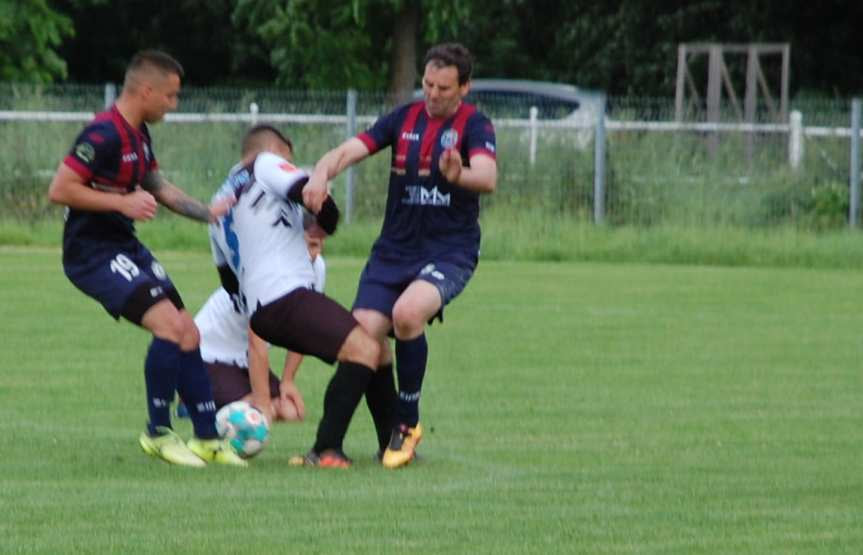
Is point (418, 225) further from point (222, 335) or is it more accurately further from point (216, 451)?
point (222, 335)

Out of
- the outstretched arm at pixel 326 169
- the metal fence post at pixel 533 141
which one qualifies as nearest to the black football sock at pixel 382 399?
the outstretched arm at pixel 326 169

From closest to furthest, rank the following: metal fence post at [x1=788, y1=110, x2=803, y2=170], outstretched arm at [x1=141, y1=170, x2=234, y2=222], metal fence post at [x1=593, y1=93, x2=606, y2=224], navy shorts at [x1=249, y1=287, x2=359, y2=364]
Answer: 1. navy shorts at [x1=249, y1=287, x2=359, y2=364]
2. outstretched arm at [x1=141, y1=170, x2=234, y2=222]
3. metal fence post at [x1=788, y1=110, x2=803, y2=170]
4. metal fence post at [x1=593, y1=93, x2=606, y2=224]

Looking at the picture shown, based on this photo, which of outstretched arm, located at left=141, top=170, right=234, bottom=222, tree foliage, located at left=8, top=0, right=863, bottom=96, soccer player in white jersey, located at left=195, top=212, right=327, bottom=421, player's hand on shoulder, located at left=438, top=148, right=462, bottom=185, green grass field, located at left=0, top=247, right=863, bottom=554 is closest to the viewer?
green grass field, located at left=0, top=247, right=863, bottom=554

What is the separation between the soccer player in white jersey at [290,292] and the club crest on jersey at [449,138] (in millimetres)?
732

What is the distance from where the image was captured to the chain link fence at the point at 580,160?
1002 inches

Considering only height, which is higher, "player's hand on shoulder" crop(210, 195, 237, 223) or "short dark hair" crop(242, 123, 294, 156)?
"short dark hair" crop(242, 123, 294, 156)

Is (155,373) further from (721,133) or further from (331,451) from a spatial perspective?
(721,133)

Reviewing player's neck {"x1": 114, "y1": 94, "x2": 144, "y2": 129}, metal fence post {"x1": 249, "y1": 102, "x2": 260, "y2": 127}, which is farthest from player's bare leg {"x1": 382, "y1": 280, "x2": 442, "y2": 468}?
metal fence post {"x1": 249, "y1": 102, "x2": 260, "y2": 127}

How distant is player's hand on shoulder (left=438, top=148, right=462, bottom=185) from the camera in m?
8.85

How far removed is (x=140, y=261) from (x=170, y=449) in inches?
32.8

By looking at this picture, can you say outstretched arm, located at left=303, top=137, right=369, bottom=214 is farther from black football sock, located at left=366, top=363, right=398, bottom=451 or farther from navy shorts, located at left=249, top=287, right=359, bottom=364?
black football sock, located at left=366, top=363, right=398, bottom=451

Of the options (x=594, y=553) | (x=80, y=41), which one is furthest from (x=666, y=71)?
(x=594, y=553)

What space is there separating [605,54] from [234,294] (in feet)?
120

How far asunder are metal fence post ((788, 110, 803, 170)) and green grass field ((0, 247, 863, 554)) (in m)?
7.29
